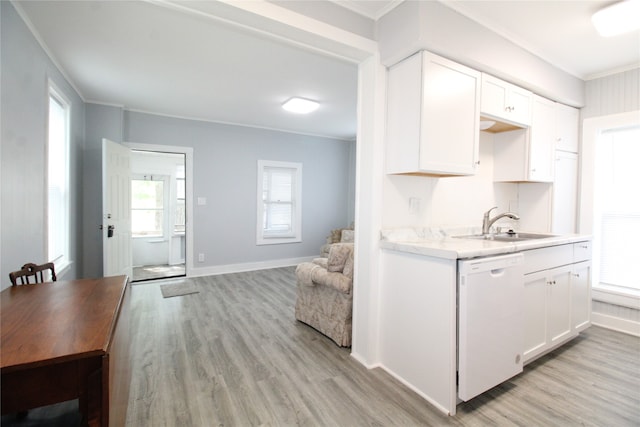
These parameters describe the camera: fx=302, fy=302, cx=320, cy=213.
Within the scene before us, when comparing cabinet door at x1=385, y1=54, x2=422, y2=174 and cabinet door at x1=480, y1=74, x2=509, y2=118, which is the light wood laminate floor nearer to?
cabinet door at x1=385, y1=54, x2=422, y2=174

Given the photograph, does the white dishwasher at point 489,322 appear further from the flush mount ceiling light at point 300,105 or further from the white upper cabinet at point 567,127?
the flush mount ceiling light at point 300,105

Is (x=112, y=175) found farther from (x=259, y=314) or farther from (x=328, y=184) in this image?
(x=328, y=184)

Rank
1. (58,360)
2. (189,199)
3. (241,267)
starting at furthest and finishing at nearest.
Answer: (241,267) < (189,199) < (58,360)

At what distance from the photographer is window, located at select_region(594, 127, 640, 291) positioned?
3.07m

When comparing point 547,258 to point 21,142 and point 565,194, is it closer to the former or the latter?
point 565,194

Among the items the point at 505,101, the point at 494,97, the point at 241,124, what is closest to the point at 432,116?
the point at 494,97

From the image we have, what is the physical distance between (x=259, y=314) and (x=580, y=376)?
2837mm

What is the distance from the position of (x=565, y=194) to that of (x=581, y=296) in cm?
117

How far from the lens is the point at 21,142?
2.21m

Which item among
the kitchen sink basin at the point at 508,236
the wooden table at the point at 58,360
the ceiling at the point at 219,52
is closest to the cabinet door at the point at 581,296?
the kitchen sink basin at the point at 508,236

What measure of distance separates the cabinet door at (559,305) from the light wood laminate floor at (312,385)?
194 mm

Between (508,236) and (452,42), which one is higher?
(452,42)

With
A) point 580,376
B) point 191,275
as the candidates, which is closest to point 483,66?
point 580,376

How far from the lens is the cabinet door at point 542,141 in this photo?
2896mm
